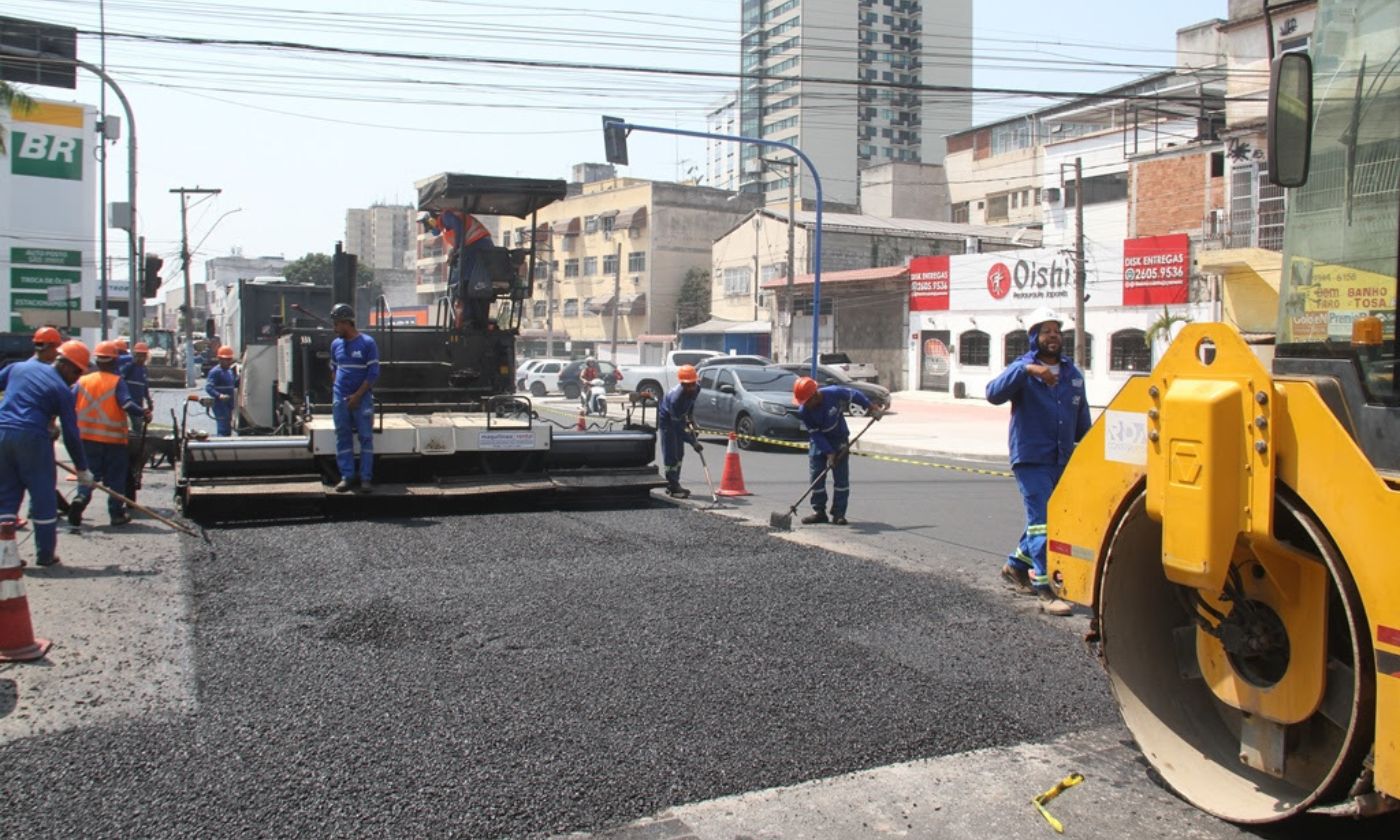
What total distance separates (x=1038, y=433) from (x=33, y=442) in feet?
22.3

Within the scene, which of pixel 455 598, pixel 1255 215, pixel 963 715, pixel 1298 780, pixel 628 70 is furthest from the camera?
pixel 1255 215

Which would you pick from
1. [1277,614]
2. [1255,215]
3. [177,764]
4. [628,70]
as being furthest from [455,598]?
[1255,215]

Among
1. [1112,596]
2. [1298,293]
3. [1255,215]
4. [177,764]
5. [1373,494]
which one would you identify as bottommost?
[177,764]

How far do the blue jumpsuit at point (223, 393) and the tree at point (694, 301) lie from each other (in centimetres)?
5049

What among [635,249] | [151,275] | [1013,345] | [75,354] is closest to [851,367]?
[1013,345]

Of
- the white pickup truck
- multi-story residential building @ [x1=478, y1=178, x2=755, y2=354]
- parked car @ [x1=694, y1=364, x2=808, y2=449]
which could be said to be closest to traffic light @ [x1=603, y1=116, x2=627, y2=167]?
parked car @ [x1=694, y1=364, x2=808, y2=449]

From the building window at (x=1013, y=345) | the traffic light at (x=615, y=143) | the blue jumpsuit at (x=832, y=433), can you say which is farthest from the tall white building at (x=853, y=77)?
the blue jumpsuit at (x=832, y=433)

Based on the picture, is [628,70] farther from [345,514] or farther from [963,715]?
[963,715]

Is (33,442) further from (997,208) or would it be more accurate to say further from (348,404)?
(997,208)

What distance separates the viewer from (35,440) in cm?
738

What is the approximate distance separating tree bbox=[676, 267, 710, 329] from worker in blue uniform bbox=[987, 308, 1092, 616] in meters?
59.1

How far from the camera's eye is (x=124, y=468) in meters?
9.59

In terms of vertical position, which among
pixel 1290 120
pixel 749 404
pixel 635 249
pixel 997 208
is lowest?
pixel 749 404

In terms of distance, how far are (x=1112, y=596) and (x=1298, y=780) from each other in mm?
841
